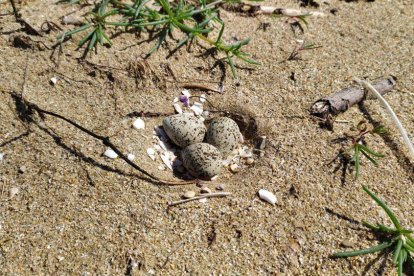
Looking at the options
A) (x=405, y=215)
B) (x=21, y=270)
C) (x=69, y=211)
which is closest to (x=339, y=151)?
(x=405, y=215)

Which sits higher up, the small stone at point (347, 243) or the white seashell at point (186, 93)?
the white seashell at point (186, 93)

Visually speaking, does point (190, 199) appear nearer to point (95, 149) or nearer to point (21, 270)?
point (95, 149)

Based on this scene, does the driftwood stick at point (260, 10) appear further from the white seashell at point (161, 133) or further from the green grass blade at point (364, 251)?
the green grass blade at point (364, 251)

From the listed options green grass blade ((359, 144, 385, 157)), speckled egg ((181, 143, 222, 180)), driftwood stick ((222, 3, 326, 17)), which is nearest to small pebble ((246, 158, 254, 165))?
speckled egg ((181, 143, 222, 180))

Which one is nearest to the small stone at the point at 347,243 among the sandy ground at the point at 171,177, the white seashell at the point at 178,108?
the sandy ground at the point at 171,177

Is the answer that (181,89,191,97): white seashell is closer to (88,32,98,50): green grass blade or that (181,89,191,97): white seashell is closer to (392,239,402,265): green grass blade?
(88,32,98,50): green grass blade

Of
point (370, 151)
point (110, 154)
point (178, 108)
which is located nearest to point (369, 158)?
point (370, 151)
